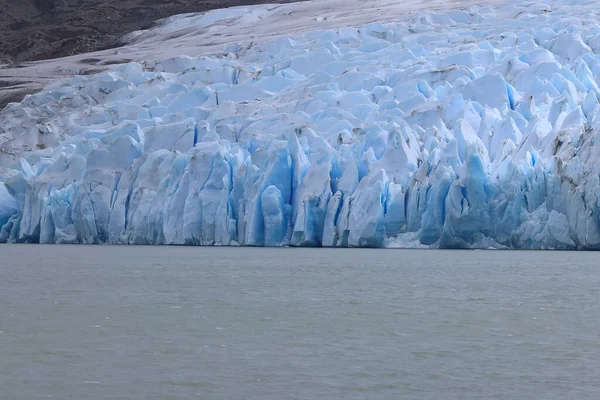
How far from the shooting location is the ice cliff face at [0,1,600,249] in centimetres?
1703

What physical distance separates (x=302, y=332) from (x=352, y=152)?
11317mm

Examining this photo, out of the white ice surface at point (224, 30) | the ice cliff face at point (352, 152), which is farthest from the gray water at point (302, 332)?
the white ice surface at point (224, 30)

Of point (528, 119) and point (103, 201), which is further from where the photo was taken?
point (103, 201)

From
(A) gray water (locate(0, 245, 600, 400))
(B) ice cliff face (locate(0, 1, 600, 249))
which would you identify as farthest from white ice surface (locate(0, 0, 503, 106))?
(A) gray water (locate(0, 245, 600, 400))

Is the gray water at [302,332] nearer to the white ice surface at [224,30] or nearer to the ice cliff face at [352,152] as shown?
the ice cliff face at [352,152]

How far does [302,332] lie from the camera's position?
25.6ft

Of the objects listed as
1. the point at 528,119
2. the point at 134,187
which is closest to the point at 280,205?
the point at 134,187

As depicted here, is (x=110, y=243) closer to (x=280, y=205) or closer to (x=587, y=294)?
(x=280, y=205)

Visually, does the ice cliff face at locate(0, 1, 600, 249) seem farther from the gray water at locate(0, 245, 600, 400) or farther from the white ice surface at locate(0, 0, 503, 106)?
the white ice surface at locate(0, 0, 503, 106)

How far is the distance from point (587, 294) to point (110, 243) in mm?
12698

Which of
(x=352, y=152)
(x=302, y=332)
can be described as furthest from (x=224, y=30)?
(x=302, y=332)

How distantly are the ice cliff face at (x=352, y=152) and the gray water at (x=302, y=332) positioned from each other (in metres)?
3.14

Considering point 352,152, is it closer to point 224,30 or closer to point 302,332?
point 302,332

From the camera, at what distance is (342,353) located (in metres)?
6.91
